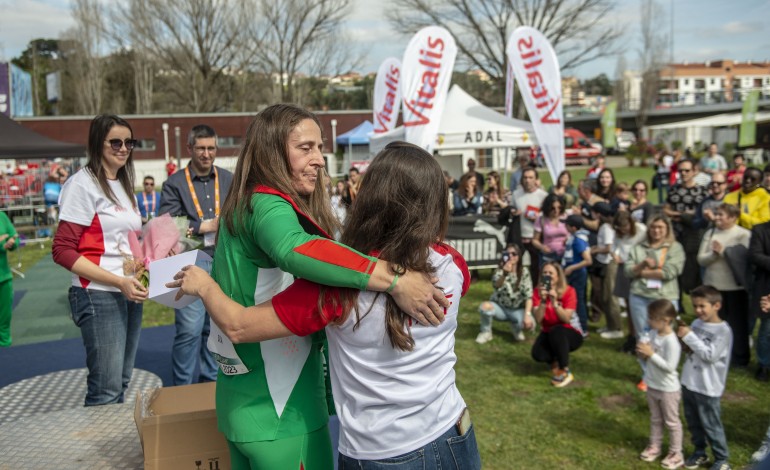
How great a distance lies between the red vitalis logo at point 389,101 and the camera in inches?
621

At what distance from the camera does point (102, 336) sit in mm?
3492

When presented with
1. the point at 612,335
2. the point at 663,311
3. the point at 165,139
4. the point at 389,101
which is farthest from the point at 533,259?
the point at 165,139

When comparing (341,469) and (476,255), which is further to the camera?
(476,255)

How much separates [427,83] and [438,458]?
10.7m

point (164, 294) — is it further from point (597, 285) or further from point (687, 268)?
point (687, 268)

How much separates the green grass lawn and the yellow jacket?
1.88 metres

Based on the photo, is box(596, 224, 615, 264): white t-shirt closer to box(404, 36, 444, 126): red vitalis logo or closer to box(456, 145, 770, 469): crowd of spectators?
box(456, 145, 770, 469): crowd of spectators

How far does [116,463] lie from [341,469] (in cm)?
132

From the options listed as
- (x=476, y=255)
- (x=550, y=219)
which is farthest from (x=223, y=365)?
(x=476, y=255)

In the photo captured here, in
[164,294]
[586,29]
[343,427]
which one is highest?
[586,29]

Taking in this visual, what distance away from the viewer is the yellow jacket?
7.34 metres

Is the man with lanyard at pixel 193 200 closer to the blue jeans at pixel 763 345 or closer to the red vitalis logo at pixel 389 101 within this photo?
the blue jeans at pixel 763 345

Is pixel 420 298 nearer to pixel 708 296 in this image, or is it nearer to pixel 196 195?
pixel 196 195

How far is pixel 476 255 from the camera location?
10.1 m
